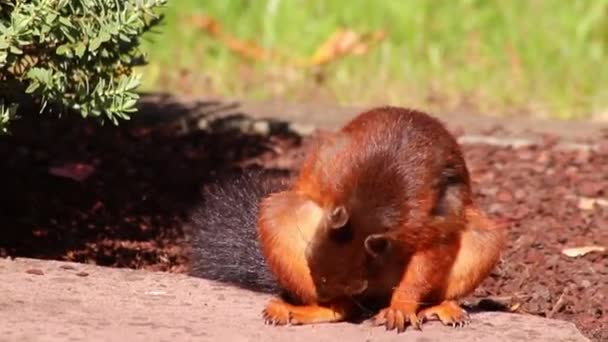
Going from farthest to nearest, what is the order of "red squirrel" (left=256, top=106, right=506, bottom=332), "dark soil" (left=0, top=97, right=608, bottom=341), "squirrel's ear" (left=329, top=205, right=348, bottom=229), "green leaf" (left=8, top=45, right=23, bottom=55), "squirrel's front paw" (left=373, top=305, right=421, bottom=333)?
"dark soil" (left=0, top=97, right=608, bottom=341) → "green leaf" (left=8, top=45, right=23, bottom=55) → "squirrel's front paw" (left=373, top=305, right=421, bottom=333) → "red squirrel" (left=256, top=106, right=506, bottom=332) → "squirrel's ear" (left=329, top=205, right=348, bottom=229)

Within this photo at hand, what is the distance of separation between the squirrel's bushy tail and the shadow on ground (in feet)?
1.38

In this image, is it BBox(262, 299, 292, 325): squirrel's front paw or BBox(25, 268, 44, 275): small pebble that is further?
BBox(25, 268, 44, 275): small pebble

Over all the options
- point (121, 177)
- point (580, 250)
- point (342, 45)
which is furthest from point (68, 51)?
point (342, 45)

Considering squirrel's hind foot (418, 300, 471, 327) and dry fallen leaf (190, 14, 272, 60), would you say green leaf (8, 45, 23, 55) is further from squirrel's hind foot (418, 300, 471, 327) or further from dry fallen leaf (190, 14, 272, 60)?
dry fallen leaf (190, 14, 272, 60)

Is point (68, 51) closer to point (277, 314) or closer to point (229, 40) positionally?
point (277, 314)

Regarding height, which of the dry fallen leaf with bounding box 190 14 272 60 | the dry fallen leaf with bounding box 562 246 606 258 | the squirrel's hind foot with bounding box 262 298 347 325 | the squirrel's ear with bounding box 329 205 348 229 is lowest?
the dry fallen leaf with bounding box 562 246 606 258

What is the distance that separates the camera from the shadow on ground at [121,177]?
6.16m

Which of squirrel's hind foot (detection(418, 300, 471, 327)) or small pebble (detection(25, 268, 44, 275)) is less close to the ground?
small pebble (detection(25, 268, 44, 275))

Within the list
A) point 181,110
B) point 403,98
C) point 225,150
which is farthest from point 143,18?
point 403,98

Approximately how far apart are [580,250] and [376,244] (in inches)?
75.7

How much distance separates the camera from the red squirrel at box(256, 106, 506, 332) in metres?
4.70

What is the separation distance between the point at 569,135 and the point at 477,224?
3.60 meters

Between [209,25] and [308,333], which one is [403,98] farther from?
[308,333]

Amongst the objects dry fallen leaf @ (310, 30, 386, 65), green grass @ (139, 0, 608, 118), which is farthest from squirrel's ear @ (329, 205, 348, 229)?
dry fallen leaf @ (310, 30, 386, 65)
